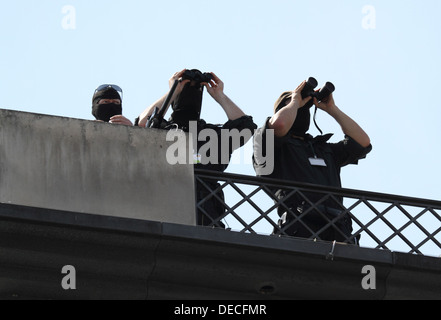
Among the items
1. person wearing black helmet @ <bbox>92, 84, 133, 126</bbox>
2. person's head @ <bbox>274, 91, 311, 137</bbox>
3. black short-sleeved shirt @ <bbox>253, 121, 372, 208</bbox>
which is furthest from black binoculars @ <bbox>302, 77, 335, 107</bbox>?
person wearing black helmet @ <bbox>92, 84, 133, 126</bbox>

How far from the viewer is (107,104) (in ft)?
56.0

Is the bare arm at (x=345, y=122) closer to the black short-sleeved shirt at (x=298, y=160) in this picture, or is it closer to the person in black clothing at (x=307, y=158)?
the person in black clothing at (x=307, y=158)

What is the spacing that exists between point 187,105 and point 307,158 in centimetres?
134

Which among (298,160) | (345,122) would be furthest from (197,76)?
(345,122)

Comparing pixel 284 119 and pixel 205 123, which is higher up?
pixel 205 123

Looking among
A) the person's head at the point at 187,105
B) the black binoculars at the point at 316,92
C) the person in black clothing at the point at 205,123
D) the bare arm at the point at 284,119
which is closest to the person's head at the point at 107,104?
the person in black clothing at the point at 205,123

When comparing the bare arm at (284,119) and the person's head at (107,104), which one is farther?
the person's head at (107,104)

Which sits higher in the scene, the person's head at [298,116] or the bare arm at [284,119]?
the person's head at [298,116]

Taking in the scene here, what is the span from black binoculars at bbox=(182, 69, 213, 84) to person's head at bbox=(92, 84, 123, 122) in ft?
2.28

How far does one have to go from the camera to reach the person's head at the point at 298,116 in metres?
17.0

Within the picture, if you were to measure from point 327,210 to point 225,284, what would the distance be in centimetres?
119

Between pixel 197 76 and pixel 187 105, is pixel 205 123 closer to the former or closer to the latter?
pixel 187 105

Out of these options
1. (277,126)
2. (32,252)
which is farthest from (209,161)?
(32,252)

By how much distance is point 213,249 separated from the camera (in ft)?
51.1
